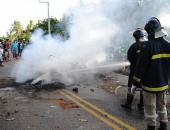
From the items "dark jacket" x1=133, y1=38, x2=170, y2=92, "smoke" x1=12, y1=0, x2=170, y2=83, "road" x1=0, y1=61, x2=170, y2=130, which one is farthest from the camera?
"smoke" x1=12, y1=0, x2=170, y2=83

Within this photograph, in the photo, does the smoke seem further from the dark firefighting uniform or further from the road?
the dark firefighting uniform

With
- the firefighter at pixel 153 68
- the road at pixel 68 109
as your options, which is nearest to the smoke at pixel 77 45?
the road at pixel 68 109

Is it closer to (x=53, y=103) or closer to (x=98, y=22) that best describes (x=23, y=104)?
(x=53, y=103)

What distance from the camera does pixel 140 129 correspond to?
626 cm

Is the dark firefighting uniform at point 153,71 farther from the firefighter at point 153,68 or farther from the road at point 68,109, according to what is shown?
the road at point 68,109

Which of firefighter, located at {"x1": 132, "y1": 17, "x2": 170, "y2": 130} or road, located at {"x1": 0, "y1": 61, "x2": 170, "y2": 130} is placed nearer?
firefighter, located at {"x1": 132, "y1": 17, "x2": 170, "y2": 130}

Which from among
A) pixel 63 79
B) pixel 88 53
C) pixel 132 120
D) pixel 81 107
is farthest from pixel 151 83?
pixel 88 53

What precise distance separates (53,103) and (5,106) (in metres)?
1.29

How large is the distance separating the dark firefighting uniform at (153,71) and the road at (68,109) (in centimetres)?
96

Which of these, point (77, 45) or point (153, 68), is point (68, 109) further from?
point (77, 45)

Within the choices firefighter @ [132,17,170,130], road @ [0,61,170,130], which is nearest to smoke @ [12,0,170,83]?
road @ [0,61,170,130]

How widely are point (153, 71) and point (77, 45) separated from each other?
8.15 m

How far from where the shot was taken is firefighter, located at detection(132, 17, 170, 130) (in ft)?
17.8

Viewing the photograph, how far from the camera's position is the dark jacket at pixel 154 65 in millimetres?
5422
